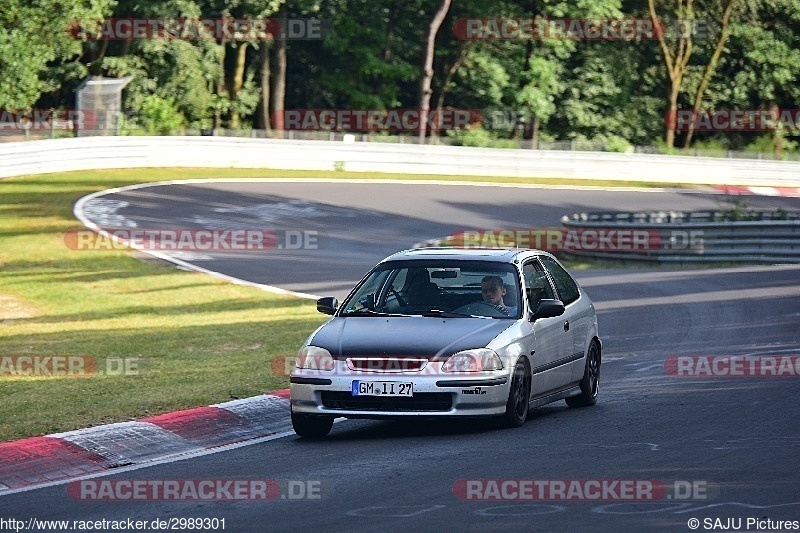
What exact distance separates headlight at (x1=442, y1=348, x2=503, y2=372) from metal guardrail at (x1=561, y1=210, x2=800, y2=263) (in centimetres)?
1894

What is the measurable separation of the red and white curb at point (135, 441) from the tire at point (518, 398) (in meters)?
1.84

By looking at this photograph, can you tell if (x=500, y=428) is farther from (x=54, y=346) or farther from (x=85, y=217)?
(x=85, y=217)

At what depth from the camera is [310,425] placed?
1004 cm

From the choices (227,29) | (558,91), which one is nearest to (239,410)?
(227,29)

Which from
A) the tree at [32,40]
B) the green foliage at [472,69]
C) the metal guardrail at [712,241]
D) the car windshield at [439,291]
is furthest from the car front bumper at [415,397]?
the green foliage at [472,69]

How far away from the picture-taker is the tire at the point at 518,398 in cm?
1006

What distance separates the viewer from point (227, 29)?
57.1m

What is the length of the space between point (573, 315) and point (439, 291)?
149 centimetres

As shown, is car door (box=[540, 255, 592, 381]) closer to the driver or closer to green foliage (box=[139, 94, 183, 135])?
the driver

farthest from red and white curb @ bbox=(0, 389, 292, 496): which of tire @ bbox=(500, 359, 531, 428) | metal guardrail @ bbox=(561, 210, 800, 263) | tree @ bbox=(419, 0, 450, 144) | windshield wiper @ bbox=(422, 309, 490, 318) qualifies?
tree @ bbox=(419, 0, 450, 144)

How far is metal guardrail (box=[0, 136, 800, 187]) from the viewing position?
3825 centimetres

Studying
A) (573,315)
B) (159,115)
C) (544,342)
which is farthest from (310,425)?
(159,115)

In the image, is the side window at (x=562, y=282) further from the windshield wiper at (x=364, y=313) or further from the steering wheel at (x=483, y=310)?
the windshield wiper at (x=364, y=313)

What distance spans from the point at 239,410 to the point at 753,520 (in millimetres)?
5146
